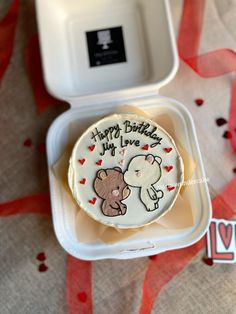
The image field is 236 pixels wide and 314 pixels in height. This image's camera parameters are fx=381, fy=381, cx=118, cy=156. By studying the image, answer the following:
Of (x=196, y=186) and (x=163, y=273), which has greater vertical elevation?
(x=196, y=186)

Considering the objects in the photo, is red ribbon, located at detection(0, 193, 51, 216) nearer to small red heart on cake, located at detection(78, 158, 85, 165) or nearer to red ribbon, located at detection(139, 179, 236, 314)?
small red heart on cake, located at detection(78, 158, 85, 165)

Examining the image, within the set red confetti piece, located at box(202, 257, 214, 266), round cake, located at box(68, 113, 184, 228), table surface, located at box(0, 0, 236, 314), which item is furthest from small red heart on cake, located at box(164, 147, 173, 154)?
red confetti piece, located at box(202, 257, 214, 266)

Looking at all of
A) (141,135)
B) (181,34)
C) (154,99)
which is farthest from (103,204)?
(181,34)

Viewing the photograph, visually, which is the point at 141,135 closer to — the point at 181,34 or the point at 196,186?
the point at 196,186

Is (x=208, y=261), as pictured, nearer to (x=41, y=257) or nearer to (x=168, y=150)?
(x=168, y=150)

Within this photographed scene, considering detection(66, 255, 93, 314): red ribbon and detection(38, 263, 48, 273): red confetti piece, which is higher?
detection(38, 263, 48, 273): red confetti piece

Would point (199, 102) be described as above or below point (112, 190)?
above

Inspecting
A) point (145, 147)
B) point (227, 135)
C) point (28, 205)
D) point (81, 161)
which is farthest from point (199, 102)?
point (28, 205)
